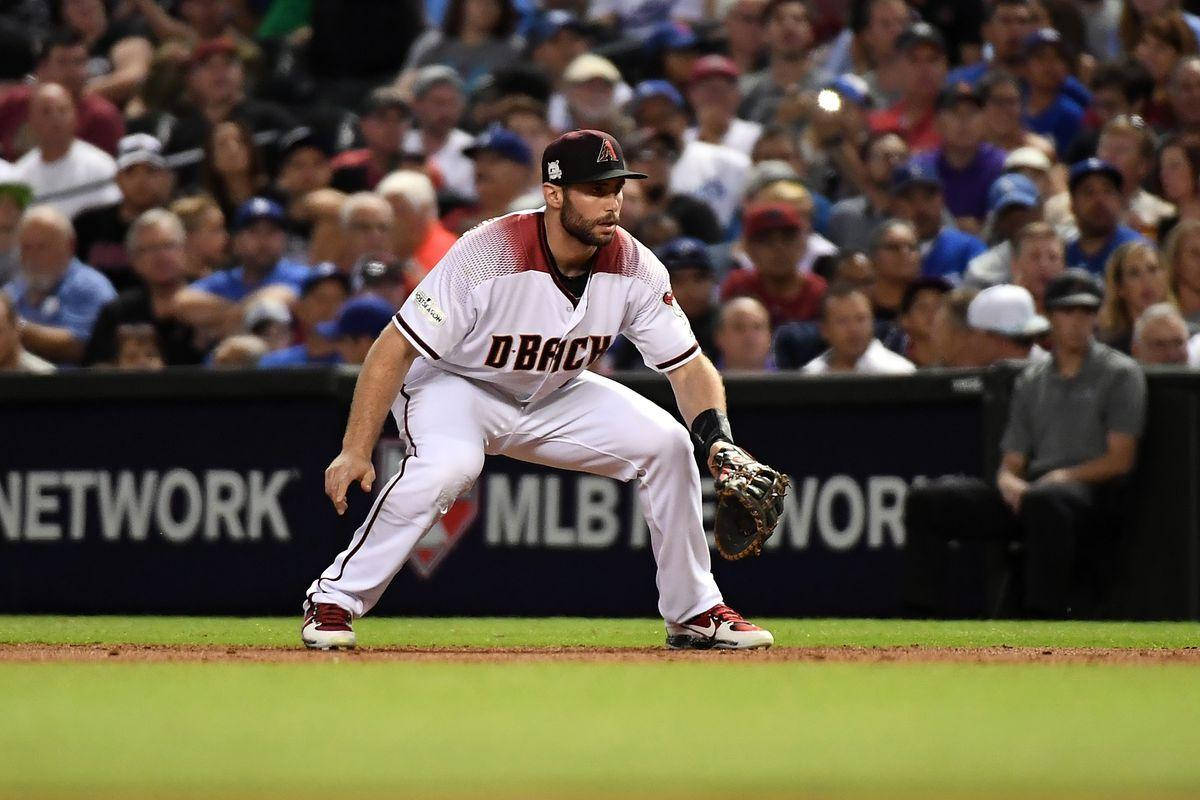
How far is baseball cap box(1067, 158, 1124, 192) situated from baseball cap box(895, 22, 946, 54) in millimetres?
2048

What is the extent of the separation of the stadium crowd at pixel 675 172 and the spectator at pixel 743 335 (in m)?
0.01

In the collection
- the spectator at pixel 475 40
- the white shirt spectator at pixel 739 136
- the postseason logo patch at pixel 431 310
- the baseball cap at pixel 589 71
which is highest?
the spectator at pixel 475 40

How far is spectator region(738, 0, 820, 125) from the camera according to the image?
1292 centimetres

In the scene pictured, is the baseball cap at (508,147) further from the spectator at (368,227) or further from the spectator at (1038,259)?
the spectator at (1038,259)

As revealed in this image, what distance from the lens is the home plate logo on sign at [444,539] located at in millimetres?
Result: 10219

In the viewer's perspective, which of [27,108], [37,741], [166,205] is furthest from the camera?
[27,108]

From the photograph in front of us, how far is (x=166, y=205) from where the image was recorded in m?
13.1

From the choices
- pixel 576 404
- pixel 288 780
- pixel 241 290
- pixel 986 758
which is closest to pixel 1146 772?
pixel 986 758

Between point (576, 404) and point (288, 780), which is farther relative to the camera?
point (576, 404)

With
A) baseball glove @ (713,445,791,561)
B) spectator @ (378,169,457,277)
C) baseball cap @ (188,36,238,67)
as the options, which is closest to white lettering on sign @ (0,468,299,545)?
spectator @ (378,169,457,277)

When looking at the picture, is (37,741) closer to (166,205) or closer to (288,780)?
(288,780)

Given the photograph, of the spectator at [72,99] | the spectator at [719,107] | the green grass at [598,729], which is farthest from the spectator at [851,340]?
the spectator at [72,99]

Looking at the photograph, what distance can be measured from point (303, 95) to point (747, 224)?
479 centimetres

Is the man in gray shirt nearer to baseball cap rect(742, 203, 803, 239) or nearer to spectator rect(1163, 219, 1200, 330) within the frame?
spectator rect(1163, 219, 1200, 330)
